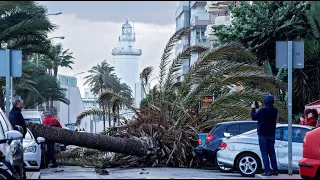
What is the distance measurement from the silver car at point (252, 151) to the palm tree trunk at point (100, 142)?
162 inches

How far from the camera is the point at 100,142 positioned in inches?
954

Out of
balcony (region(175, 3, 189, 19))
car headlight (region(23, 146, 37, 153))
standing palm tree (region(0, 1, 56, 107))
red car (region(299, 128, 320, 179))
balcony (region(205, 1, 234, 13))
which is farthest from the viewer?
balcony (region(175, 3, 189, 19))

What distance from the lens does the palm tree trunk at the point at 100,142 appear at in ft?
77.6

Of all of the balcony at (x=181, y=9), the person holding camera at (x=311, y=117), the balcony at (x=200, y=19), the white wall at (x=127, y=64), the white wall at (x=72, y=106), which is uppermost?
the balcony at (x=181, y=9)

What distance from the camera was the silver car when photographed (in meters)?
20.2

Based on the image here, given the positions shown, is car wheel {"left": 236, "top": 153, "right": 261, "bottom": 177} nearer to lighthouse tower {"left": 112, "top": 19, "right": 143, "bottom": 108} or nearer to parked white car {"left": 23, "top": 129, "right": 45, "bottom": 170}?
parked white car {"left": 23, "top": 129, "right": 45, "bottom": 170}

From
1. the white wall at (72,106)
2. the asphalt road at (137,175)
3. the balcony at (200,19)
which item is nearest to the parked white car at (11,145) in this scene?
the asphalt road at (137,175)

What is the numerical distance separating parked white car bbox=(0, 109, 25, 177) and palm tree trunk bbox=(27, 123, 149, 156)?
26.5ft

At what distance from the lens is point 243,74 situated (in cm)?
2695

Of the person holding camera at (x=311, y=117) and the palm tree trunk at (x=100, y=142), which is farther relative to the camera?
the palm tree trunk at (x=100, y=142)

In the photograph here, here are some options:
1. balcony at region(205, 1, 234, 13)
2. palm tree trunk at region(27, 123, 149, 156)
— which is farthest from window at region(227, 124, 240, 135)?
balcony at region(205, 1, 234, 13)

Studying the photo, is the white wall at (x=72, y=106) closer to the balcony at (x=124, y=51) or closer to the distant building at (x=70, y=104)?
the distant building at (x=70, y=104)

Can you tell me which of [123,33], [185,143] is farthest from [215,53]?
[123,33]

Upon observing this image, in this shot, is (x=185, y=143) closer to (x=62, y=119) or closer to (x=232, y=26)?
(x=232, y=26)
